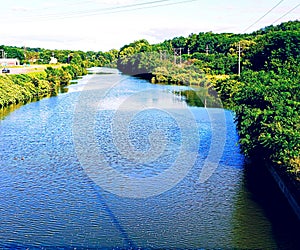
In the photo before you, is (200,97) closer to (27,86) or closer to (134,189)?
(27,86)

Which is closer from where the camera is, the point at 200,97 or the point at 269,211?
the point at 269,211

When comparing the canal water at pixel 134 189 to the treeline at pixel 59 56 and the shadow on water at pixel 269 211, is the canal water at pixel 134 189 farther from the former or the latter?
the treeline at pixel 59 56

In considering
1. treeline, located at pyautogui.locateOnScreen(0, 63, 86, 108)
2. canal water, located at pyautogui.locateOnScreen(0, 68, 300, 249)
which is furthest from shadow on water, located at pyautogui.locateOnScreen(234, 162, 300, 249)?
treeline, located at pyautogui.locateOnScreen(0, 63, 86, 108)

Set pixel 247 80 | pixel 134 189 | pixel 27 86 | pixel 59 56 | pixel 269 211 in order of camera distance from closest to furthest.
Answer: pixel 269 211, pixel 134 189, pixel 247 80, pixel 27 86, pixel 59 56

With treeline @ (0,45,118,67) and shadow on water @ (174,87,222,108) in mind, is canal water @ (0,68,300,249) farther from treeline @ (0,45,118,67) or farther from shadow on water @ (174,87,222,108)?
treeline @ (0,45,118,67)

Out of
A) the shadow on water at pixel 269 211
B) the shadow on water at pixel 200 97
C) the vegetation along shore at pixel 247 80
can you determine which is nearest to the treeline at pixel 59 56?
the vegetation along shore at pixel 247 80

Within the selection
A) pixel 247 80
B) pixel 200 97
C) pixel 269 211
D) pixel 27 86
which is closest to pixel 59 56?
pixel 27 86

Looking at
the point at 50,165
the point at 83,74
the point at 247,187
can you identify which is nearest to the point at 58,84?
the point at 83,74
